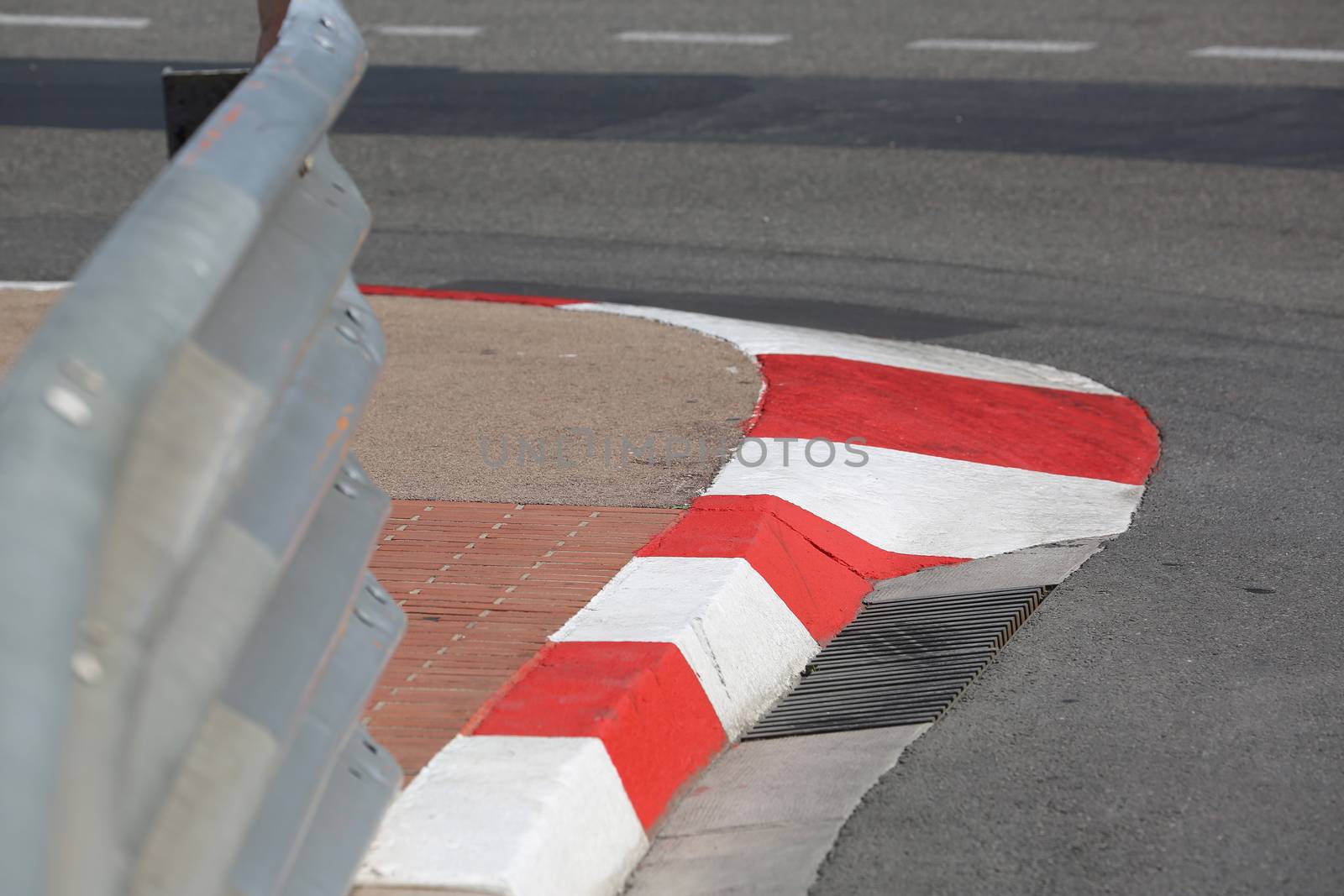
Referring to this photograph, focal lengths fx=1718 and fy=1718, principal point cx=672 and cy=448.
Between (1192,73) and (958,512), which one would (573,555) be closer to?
(958,512)

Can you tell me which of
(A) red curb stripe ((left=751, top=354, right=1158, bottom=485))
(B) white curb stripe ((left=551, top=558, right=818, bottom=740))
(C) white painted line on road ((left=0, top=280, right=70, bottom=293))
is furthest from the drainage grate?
(C) white painted line on road ((left=0, top=280, right=70, bottom=293))

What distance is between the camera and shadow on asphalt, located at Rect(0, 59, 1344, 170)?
9.56 m

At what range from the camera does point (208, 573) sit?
5.74ft

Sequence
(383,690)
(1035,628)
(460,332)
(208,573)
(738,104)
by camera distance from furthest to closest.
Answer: (738,104) → (460,332) → (1035,628) → (383,690) → (208,573)

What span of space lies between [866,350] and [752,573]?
7.29ft

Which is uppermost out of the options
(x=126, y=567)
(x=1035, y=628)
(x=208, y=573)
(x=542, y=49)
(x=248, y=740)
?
(x=126, y=567)

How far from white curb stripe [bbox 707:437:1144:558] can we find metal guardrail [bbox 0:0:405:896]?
1.83 meters

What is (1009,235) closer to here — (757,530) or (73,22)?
(757,530)

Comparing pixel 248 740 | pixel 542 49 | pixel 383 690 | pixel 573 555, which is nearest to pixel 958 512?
pixel 573 555

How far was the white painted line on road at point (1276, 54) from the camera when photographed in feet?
38.5

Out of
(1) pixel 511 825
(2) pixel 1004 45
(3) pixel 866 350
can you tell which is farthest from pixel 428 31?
(1) pixel 511 825

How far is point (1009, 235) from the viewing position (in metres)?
7.86

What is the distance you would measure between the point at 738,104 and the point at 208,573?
9182 mm

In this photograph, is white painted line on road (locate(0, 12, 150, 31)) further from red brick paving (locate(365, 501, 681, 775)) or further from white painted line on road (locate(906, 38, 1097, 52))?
red brick paving (locate(365, 501, 681, 775))
